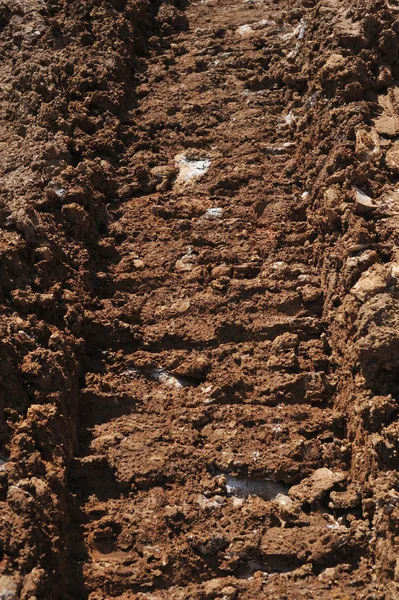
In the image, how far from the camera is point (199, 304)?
4359 millimetres

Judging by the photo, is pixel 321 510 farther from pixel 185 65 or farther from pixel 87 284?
pixel 185 65

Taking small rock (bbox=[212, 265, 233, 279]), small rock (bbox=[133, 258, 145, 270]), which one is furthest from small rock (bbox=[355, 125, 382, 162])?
small rock (bbox=[133, 258, 145, 270])

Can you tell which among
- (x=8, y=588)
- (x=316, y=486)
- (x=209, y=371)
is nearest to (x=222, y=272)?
(x=209, y=371)

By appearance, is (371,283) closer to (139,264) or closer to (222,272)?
(222,272)

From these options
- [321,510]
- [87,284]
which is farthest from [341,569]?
[87,284]

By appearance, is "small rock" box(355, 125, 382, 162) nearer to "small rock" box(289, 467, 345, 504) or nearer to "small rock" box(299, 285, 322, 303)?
"small rock" box(299, 285, 322, 303)

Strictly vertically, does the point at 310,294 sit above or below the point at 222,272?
below

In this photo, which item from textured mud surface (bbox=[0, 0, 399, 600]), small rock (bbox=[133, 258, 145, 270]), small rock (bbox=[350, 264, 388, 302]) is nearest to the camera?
textured mud surface (bbox=[0, 0, 399, 600])

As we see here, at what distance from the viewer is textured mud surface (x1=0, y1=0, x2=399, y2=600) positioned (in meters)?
3.51

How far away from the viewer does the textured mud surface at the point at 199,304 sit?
3.51m

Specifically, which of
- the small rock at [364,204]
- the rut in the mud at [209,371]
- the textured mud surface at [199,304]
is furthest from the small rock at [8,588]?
the small rock at [364,204]

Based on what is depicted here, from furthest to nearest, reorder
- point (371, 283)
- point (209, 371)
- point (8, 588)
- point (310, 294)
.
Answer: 1. point (310, 294)
2. point (209, 371)
3. point (371, 283)
4. point (8, 588)

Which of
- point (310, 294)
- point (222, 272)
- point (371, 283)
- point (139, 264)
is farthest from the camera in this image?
point (139, 264)

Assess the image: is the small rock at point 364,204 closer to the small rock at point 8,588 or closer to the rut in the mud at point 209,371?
the rut in the mud at point 209,371
